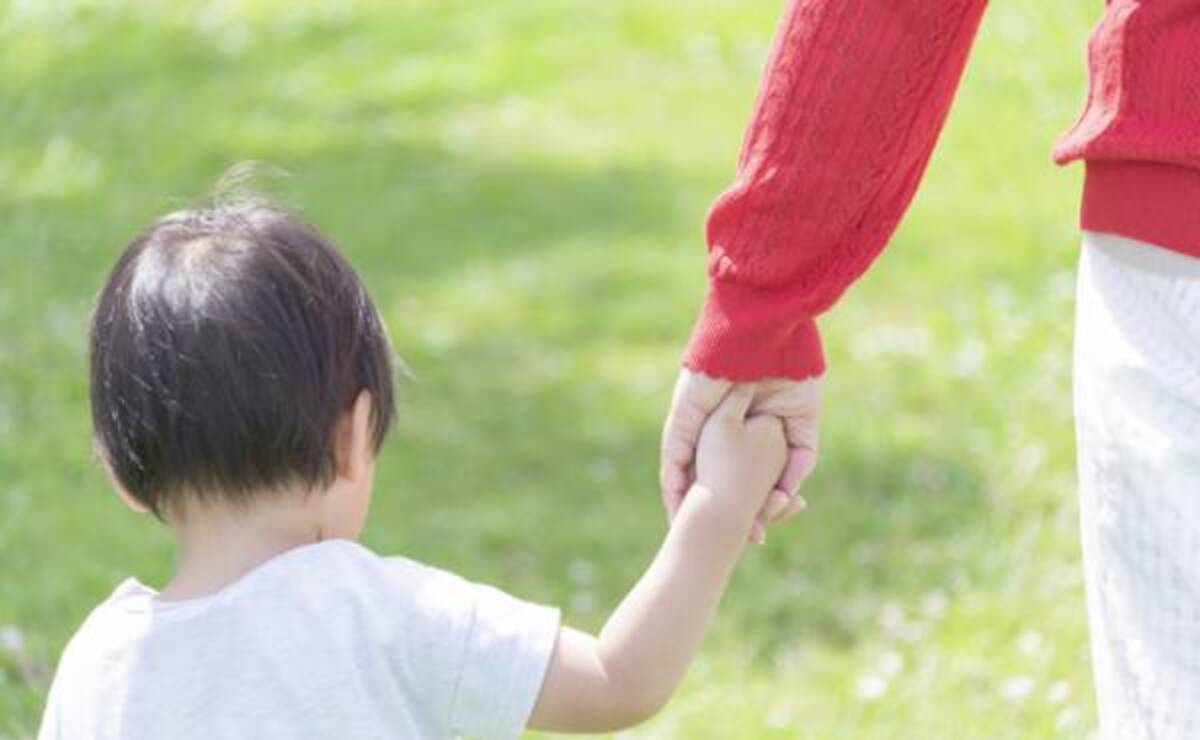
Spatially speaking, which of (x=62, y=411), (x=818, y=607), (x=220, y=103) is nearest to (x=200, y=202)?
(x=818, y=607)

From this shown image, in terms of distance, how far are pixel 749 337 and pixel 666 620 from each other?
1.00 ft

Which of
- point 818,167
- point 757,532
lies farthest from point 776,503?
point 818,167

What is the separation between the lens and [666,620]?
238 centimetres

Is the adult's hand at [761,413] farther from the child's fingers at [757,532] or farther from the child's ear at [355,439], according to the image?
the child's ear at [355,439]

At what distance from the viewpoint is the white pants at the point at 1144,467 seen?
6.69ft

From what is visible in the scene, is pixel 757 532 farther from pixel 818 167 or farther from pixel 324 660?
pixel 324 660

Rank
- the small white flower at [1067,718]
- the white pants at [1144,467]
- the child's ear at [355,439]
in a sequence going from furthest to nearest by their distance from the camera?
the small white flower at [1067,718], the child's ear at [355,439], the white pants at [1144,467]

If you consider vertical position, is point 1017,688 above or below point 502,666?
below

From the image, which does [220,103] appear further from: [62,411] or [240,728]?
[240,728]

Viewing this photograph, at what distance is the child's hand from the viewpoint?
97.0 inches

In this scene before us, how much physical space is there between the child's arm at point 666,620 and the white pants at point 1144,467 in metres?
0.43

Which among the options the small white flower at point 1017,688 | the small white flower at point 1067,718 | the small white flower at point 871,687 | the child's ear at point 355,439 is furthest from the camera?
the small white flower at point 871,687

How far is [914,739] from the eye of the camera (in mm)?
4102

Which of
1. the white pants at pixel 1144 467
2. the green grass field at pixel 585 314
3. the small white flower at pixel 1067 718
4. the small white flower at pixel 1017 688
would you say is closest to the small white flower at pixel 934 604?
the green grass field at pixel 585 314
